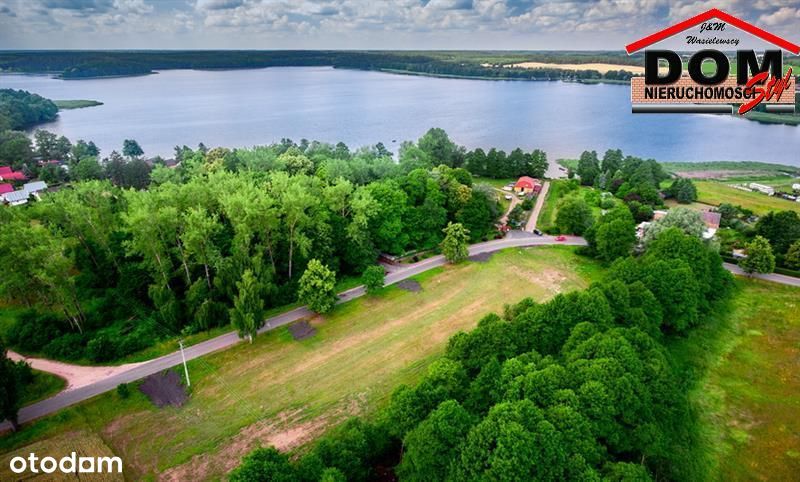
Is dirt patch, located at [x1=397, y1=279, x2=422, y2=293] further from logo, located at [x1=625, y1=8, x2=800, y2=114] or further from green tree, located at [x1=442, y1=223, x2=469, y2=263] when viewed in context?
logo, located at [x1=625, y1=8, x2=800, y2=114]

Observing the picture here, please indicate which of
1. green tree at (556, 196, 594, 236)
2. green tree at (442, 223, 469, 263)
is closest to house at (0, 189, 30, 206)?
green tree at (442, 223, 469, 263)

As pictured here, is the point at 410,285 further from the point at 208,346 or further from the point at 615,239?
the point at 615,239

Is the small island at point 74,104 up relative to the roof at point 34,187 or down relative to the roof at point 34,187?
up

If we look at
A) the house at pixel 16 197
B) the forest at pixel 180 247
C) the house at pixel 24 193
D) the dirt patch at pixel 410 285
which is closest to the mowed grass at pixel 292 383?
the dirt patch at pixel 410 285

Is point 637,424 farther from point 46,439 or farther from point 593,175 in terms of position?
point 593,175

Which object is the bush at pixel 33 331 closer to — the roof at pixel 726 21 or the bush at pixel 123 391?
the bush at pixel 123 391

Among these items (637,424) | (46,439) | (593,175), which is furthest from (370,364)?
(593,175)
